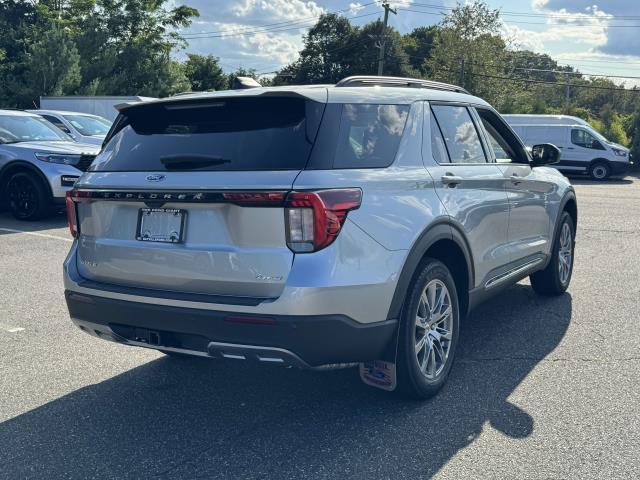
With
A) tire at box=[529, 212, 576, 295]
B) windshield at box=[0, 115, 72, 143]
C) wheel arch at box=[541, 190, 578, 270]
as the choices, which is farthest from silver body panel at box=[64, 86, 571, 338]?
windshield at box=[0, 115, 72, 143]

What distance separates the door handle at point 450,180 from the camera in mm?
4137

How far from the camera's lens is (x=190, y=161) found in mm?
3518

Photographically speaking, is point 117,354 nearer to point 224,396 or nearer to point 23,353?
point 23,353

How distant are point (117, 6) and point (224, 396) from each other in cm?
4039

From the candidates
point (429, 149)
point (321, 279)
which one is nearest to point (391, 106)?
point (429, 149)

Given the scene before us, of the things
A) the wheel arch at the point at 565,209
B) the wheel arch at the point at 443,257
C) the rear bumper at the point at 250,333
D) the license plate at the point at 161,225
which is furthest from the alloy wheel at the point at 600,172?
the license plate at the point at 161,225

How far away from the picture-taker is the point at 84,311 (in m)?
3.78

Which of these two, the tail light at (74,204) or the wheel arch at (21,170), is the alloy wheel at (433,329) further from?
the wheel arch at (21,170)

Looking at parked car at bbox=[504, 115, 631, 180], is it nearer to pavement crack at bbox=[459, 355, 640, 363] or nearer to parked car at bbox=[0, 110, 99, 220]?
parked car at bbox=[0, 110, 99, 220]

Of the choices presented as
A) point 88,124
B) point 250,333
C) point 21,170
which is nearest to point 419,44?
point 88,124

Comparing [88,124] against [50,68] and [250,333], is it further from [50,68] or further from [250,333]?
[50,68]

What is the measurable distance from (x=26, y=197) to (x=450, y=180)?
8.70 meters

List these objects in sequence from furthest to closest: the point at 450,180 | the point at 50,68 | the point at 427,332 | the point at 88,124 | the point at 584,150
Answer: the point at 50,68 → the point at 584,150 → the point at 88,124 → the point at 450,180 → the point at 427,332

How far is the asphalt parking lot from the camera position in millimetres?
3260
